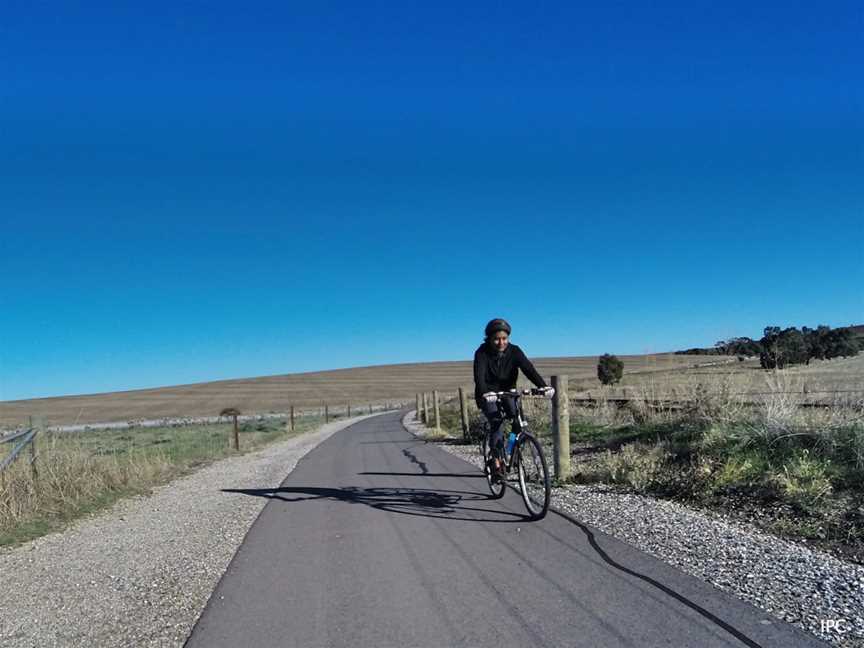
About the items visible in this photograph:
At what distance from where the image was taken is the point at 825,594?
4039 millimetres

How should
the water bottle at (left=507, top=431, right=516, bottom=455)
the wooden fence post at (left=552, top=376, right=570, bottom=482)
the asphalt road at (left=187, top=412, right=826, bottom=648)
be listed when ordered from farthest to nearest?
the wooden fence post at (left=552, top=376, right=570, bottom=482) → the water bottle at (left=507, top=431, right=516, bottom=455) → the asphalt road at (left=187, top=412, right=826, bottom=648)

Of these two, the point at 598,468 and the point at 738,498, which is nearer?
the point at 738,498

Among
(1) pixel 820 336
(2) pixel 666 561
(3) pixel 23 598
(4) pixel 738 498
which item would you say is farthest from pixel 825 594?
(1) pixel 820 336

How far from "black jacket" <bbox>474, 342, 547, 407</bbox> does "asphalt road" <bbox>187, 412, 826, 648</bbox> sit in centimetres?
135

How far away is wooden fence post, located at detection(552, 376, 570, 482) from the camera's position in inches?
338

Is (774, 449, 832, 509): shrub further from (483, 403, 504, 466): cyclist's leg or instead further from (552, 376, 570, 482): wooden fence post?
(483, 403, 504, 466): cyclist's leg

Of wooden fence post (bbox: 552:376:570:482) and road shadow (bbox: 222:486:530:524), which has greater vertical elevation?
wooden fence post (bbox: 552:376:570:482)

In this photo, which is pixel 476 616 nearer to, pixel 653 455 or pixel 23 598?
pixel 23 598

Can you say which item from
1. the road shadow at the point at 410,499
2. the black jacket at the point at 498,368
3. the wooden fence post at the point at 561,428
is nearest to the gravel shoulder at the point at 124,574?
the road shadow at the point at 410,499

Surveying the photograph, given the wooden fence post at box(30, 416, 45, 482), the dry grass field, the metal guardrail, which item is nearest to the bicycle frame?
the metal guardrail

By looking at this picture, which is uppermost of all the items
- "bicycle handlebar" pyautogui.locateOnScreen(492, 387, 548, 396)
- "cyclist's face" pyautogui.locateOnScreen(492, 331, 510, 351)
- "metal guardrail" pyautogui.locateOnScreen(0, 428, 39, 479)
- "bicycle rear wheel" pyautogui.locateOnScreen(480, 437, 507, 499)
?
"cyclist's face" pyautogui.locateOnScreen(492, 331, 510, 351)

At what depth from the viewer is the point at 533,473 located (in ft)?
22.8

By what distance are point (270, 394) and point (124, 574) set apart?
8995 cm

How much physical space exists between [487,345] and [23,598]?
4966 mm
